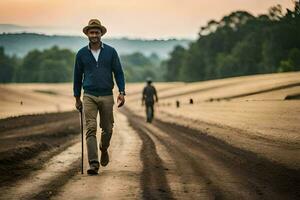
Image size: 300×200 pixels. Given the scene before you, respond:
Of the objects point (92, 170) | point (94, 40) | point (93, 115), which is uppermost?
point (94, 40)

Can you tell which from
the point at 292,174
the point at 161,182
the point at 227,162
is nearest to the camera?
the point at 161,182

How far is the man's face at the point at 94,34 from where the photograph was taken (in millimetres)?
10445

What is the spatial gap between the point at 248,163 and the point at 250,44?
306 feet

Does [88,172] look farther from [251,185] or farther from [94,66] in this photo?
[251,185]

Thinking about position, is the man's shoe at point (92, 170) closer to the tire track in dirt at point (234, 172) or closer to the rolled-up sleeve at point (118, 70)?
the tire track in dirt at point (234, 172)

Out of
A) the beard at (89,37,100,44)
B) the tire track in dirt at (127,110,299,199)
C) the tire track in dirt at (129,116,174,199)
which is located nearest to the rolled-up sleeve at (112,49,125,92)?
the beard at (89,37,100,44)

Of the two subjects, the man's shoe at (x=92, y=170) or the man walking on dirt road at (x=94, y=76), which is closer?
the man's shoe at (x=92, y=170)

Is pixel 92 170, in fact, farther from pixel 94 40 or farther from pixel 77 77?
pixel 94 40

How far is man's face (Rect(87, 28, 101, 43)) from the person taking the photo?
411 inches

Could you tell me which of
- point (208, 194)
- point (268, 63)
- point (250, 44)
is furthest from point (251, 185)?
point (250, 44)

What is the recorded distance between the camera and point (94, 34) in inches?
411

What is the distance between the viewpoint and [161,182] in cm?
911

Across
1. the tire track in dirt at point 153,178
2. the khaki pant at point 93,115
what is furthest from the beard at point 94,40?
the tire track in dirt at point 153,178

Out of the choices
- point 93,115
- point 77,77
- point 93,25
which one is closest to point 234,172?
point 93,115
